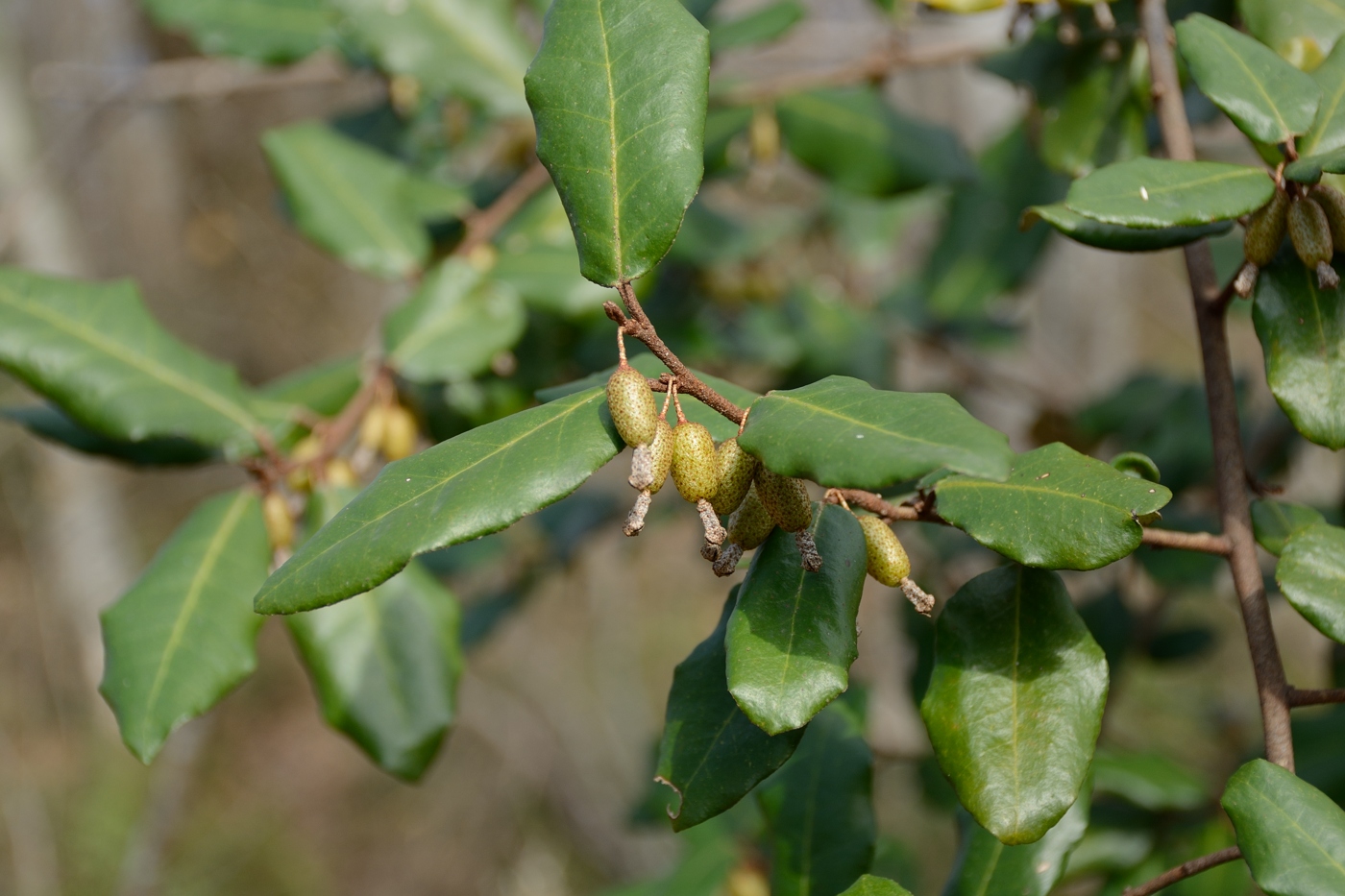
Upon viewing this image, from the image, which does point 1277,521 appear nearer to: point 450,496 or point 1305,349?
point 1305,349

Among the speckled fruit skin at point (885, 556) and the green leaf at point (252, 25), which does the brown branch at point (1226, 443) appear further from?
the green leaf at point (252, 25)

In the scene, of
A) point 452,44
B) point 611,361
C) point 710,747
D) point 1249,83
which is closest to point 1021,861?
point 710,747

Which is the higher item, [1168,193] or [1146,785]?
[1168,193]

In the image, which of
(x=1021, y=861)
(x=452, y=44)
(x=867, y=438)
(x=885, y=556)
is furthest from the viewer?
(x=452, y=44)

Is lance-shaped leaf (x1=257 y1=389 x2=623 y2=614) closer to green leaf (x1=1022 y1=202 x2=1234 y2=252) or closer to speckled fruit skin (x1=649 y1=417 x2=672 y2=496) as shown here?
speckled fruit skin (x1=649 y1=417 x2=672 y2=496)

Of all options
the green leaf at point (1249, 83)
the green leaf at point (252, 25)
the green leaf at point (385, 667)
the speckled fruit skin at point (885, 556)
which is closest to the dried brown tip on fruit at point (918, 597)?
the speckled fruit skin at point (885, 556)

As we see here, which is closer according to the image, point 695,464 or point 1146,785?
point 695,464
